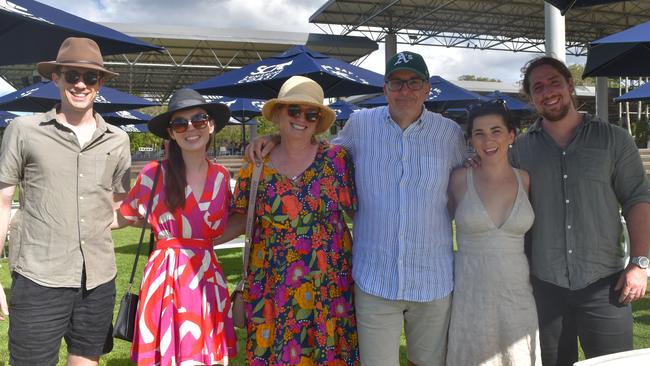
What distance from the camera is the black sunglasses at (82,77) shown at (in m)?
2.43

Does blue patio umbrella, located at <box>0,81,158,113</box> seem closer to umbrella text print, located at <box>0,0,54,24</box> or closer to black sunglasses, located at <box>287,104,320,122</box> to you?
umbrella text print, located at <box>0,0,54,24</box>

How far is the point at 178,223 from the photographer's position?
7.94 feet

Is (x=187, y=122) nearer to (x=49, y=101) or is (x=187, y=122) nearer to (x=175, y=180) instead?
(x=175, y=180)

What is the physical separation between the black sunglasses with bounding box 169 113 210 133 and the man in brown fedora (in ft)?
1.31

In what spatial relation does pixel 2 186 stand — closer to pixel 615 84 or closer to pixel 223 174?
pixel 223 174

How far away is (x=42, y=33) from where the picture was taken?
9.32 feet

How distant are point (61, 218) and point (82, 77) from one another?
0.68 meters

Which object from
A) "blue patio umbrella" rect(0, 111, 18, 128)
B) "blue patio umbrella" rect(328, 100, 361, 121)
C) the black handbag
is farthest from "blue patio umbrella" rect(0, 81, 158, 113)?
the black handbag

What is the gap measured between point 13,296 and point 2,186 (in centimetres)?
51

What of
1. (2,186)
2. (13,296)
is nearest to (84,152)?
(2,186)

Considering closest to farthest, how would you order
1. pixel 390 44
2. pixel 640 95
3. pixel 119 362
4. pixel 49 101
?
pixel 119 362
pixel 640 95
pixel 49 101
pixel 390 44

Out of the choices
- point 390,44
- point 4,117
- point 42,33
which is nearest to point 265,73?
point 42,33

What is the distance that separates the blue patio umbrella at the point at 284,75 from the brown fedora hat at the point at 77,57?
136 inches

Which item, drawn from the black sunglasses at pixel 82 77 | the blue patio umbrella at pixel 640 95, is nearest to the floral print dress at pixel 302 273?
the black sunglasses at pixel 82 77
